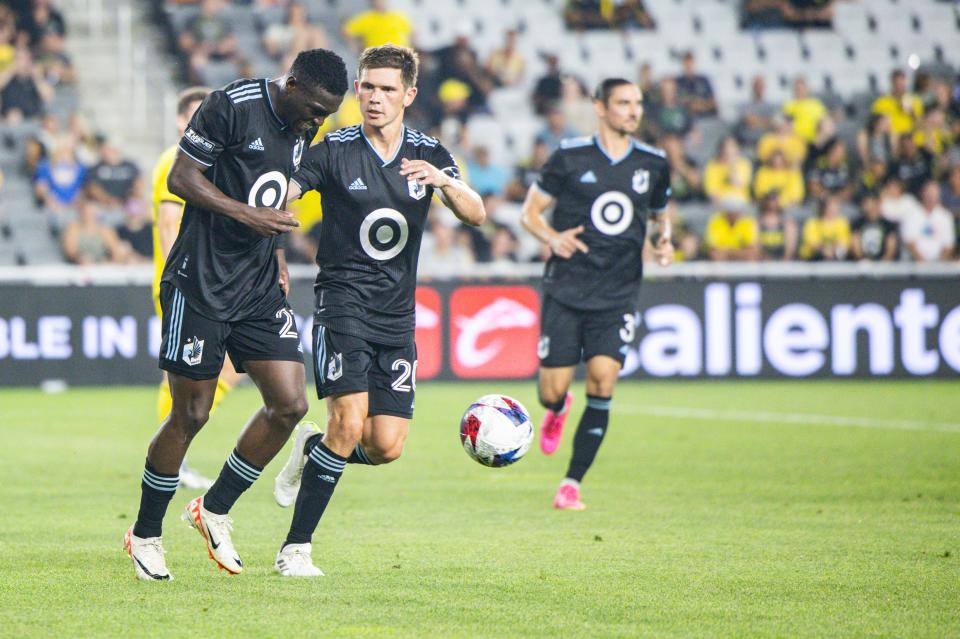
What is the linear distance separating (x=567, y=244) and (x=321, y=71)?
11.6 feet

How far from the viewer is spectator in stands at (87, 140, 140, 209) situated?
61.5 feet

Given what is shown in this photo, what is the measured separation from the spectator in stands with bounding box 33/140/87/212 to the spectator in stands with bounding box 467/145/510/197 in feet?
15.7

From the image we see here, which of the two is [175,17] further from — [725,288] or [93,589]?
[93,589]

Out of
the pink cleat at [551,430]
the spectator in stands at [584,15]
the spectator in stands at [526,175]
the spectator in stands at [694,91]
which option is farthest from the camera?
the spectator in stands at [584,15]

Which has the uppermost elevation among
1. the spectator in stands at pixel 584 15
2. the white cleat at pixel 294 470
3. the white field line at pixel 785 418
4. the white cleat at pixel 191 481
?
the spectator in stands at pixel 584 15

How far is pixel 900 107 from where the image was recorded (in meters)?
21.8

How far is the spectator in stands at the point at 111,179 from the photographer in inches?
738

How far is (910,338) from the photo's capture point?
1817 cm

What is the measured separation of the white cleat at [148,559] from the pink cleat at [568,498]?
2929 millimetres

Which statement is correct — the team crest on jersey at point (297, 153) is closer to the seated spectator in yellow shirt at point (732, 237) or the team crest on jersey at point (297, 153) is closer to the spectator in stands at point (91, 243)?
the spectator in stands at point (91, 243)

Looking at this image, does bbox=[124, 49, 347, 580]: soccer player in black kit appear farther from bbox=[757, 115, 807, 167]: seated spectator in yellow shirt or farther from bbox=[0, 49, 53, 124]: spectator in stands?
bbox=[757, 115, 807, 167]: seated spectator in yellow shirt

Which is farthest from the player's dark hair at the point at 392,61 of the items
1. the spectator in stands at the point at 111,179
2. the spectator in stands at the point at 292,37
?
the spectator in stands at the point at 292,37

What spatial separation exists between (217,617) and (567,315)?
432cm

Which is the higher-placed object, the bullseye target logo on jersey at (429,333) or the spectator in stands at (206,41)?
the spectator in stands at (206,41)
